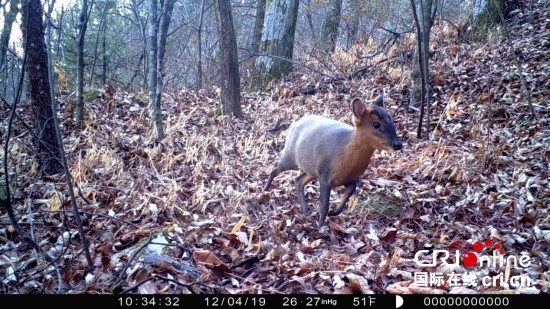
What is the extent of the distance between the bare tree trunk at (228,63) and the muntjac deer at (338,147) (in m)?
3.30

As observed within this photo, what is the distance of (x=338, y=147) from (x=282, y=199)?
4.39 ft

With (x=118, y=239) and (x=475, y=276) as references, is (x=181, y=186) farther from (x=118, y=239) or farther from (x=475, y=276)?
(x=475, y=276)

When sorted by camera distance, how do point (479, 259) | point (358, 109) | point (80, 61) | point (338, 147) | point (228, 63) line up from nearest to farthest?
point (479, 259)
point (358, 109)
point (338, 147)
point (80, 61)
point (228, 63)

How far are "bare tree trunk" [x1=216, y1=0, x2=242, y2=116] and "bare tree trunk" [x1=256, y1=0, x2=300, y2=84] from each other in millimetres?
2303

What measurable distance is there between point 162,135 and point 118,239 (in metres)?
3.08

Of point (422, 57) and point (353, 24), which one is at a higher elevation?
point (353, 24)

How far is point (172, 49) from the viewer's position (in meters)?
18.5

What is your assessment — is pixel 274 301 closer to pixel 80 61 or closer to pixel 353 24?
pixel 80 61

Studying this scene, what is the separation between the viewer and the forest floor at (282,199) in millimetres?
3717

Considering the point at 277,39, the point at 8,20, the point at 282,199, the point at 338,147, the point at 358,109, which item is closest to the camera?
the point at 358,109

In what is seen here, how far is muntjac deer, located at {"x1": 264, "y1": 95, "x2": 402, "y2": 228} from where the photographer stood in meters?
4.76

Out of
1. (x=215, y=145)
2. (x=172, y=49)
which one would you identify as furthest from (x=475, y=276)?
(x=172, y=49)

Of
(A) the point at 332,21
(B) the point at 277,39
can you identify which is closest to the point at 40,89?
(B) the point at 277,39

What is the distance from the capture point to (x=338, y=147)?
5094 millimetres
